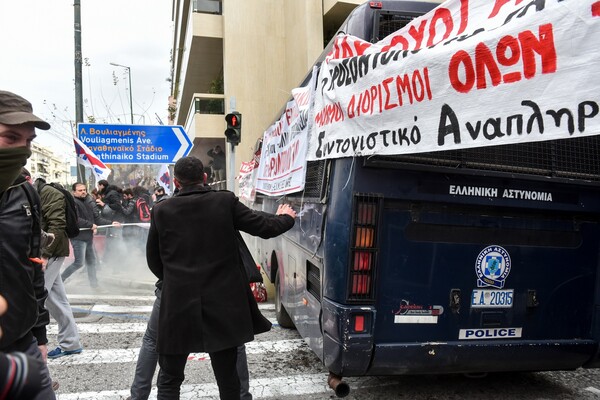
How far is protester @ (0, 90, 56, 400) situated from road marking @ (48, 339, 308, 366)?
2.97 metres

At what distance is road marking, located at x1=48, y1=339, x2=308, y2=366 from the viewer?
495 centimetres

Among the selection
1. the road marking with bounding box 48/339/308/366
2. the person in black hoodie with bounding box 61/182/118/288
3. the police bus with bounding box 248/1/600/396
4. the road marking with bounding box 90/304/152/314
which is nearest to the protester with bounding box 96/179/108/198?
the person in black hoodie with bounding box 61/182/118/288

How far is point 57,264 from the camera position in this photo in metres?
5.09

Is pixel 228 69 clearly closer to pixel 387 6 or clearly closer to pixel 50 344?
pixel 50 344

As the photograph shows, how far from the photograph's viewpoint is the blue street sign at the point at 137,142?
1003 cm

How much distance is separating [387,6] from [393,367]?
8.88 feet

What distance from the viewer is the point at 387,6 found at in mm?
3398

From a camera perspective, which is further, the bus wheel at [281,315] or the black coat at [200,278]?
the bus wheel at [281,315]

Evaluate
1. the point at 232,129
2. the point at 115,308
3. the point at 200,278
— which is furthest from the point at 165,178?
the point at 200,278

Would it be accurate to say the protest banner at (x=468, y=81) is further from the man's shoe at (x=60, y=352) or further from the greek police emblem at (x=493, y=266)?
the man's shoe at (x=60, y=352)

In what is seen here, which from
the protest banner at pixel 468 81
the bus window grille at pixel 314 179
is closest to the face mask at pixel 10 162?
the protest banner at pixel 468 81

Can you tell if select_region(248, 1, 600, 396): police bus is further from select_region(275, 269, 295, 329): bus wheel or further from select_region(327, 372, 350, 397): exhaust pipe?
select_region(275, 269, 295, 329): bus wheel

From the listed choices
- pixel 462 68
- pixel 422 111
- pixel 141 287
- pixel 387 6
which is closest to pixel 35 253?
pixel 422 111

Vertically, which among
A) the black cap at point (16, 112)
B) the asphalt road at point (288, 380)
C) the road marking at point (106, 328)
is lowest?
the road marking at point (106, 328)
